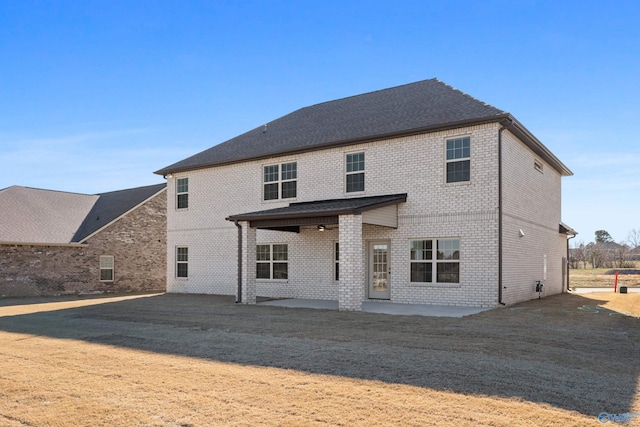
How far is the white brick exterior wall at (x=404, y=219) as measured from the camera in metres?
15.7

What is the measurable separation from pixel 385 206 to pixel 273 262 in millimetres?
6149

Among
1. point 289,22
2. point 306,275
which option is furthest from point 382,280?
point 289,22

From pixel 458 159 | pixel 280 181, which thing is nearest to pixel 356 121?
pixel 280 181

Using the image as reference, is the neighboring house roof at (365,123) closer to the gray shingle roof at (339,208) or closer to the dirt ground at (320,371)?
the gray shingle roof at (339,208)

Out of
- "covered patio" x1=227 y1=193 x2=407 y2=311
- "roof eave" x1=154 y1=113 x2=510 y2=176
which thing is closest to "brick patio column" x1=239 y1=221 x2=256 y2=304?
"covered patio" x1=227 y1=193 x2=407 y2=311

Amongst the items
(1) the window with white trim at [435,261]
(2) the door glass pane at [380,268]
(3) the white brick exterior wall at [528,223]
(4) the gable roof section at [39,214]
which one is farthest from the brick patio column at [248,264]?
(4) the gable roof section at [39,214]

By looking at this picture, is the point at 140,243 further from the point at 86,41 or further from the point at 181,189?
the point at 86,41

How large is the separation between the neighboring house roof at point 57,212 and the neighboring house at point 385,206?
7.43 meters

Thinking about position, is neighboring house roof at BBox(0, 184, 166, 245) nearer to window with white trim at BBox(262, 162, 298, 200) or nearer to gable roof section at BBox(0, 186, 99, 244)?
gable roof section at BBox(0, 186, 99, 244)

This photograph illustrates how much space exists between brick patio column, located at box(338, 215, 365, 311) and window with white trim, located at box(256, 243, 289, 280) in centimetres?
537

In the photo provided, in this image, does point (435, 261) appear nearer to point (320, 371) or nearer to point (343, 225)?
point (343, 225)

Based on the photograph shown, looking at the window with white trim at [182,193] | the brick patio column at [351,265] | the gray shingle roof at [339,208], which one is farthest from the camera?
the window with white trim at [182,193]

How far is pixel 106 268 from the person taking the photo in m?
27.4

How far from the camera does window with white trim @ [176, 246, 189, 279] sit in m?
23.7
